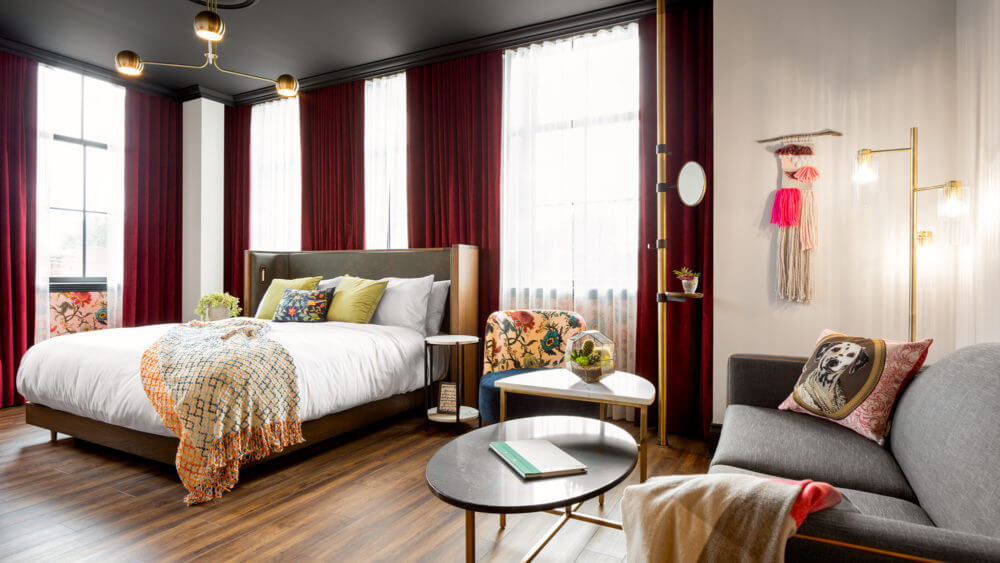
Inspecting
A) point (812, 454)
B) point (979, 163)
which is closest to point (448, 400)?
point (812, 454)

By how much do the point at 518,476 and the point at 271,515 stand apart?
129cm

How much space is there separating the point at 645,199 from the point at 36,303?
4.77 metres

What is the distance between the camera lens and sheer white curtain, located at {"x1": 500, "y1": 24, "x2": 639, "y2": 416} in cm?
361

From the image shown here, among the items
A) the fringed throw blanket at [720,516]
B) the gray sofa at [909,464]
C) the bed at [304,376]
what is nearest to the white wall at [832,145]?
the gray sofa at [909,464]

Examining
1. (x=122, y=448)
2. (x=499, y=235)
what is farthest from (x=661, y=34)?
(x=122, y=448)

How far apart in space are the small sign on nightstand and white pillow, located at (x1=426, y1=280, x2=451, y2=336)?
0.63m

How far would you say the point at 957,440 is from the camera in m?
1.30

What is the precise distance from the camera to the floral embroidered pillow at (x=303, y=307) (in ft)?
12.9

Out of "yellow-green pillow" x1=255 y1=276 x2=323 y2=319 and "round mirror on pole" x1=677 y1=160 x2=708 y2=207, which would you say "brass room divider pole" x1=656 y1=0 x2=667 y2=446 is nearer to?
"round mirror on pole" x1=677 y1=160 x2=708 y2=207

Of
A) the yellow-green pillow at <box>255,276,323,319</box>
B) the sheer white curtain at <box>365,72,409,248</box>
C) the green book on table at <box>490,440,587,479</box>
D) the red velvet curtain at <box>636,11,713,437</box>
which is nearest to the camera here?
the green book on table at <box>490,440,587,479</box>

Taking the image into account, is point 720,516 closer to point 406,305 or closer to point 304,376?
point 304,376

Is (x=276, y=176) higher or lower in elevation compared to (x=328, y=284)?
higher

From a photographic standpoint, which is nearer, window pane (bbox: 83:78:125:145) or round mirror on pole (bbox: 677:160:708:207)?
round mirror on pole (bbox: 677:160:708:207)

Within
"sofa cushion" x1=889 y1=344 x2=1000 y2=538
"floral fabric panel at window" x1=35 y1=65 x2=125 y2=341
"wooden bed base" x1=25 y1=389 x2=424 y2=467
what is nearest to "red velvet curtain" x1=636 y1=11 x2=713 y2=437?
"sofa cushion" x1=889 y1=344 x2=1000 y2=538
